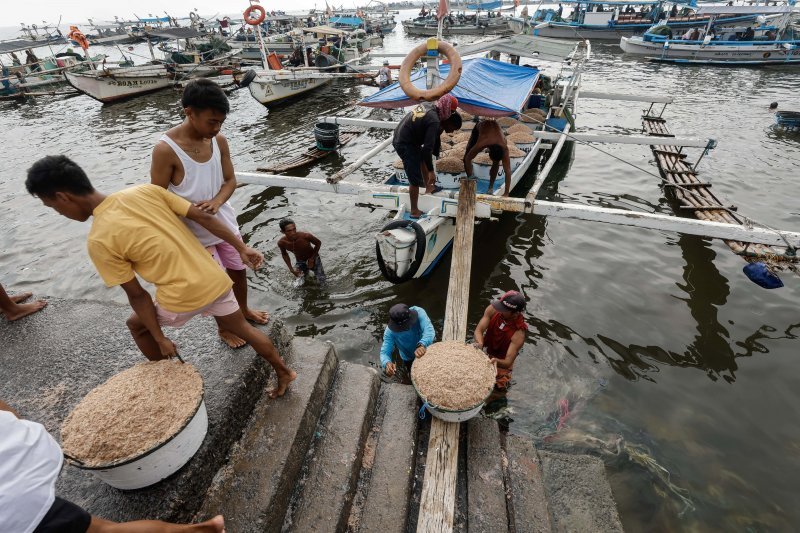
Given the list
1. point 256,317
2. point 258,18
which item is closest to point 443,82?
point 256,317

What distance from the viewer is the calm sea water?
151 inches

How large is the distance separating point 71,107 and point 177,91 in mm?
5004

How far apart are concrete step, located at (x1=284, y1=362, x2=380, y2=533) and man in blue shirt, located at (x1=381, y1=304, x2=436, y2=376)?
25.3 inches

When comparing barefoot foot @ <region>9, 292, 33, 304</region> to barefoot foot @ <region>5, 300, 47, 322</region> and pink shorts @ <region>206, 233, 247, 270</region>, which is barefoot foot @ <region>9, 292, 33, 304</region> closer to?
barefoot foot @ <region>5, 300, 47, 322</region>

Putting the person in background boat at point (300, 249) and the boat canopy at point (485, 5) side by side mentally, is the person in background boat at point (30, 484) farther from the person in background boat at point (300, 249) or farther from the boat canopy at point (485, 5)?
the boat canopy at point (485, 5)

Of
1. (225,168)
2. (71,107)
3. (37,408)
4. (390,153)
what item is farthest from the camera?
(71,107)

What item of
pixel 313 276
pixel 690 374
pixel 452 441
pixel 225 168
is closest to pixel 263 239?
pixel 313 276

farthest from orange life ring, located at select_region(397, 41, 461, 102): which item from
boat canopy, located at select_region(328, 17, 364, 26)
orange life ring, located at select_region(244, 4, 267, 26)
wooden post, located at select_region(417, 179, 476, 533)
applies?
boat canopy, located at select_region(328, 17, 364, 26)

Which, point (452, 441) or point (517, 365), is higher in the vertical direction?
point (452, 441)

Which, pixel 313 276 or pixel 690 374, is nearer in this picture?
Answer: pixel 690 374

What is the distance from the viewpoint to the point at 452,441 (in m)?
3.15

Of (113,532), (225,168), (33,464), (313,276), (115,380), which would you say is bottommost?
(313,276)

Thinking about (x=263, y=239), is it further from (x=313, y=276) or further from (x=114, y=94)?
(x=114, y=94)

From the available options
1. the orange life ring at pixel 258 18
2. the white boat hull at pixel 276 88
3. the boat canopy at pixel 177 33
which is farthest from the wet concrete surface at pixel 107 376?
the boat canopy at pixel 177 33
